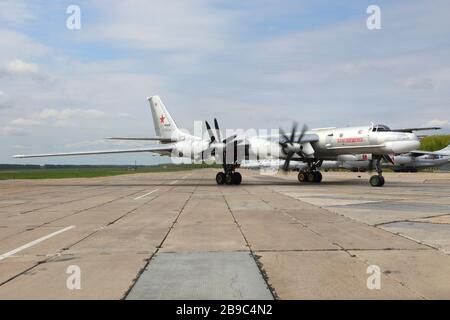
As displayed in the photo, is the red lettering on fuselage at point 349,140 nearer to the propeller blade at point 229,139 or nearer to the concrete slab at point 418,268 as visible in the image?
the propeller blade at point 229,139

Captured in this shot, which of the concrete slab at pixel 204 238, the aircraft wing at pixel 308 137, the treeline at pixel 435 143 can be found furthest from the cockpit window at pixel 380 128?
the treeline at pixel 435 143

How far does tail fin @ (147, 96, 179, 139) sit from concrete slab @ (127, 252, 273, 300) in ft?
85.2

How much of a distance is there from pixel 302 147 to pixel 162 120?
1261cm

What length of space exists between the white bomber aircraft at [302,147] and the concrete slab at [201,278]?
19.3 m

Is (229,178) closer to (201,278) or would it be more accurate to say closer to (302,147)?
(302,147)

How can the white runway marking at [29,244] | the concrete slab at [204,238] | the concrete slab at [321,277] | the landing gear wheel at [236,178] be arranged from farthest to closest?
the landing gear wheel at [236,178] < the concrete slab at [204,238] < the white runway marking at [29,244] < the concrete slab at [321,277]

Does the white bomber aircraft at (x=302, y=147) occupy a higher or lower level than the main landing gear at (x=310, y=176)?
higher

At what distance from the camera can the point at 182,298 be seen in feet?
14.9

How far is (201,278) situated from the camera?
530 cm

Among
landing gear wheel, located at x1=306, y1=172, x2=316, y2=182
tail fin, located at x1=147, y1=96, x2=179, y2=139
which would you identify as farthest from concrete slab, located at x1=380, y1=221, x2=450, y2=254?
tail fin, located at x1=147, y1=96, x2=179, y2=139

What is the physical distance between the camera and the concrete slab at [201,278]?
4668mm

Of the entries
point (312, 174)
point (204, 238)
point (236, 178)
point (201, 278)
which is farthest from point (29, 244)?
point (312, 174)

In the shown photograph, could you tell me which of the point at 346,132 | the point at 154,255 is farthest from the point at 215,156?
the point at 154,255
